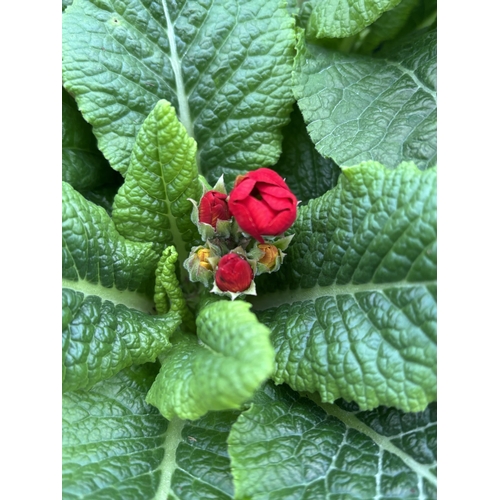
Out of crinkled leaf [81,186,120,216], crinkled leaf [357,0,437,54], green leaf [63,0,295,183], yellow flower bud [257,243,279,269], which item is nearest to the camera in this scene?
yellow flower bud [257,243,279,269]

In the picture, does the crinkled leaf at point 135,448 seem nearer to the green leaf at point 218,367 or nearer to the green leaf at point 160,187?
the green leaf at point 218,367

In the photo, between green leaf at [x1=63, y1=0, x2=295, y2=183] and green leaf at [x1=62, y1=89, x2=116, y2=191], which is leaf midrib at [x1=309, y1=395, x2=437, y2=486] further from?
green leaf at [x1=62, y1=89, x2=116, y2=191]

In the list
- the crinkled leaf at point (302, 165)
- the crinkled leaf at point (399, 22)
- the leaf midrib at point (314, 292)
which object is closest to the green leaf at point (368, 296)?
the leaf midrib at point (314, 292)

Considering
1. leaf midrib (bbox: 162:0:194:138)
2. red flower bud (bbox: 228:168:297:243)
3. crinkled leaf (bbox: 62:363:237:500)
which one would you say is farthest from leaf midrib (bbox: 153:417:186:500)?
leaf midrib (bbox: 162:0:194:138)

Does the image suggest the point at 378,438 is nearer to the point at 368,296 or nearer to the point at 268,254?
the point at 368,296

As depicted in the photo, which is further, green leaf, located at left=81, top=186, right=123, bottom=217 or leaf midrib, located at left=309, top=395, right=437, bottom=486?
green leaf, located at left=81, top=186, right=123, bottom=217

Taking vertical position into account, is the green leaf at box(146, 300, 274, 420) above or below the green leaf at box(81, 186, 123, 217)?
below
